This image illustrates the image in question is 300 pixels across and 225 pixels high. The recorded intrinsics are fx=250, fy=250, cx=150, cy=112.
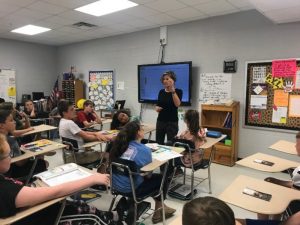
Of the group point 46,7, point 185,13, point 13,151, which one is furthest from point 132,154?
point 46,7

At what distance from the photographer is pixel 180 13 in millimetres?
4414

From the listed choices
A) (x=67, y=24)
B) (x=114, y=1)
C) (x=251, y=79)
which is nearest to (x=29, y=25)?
(x=67, y=24)

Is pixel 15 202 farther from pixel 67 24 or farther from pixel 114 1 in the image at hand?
pixel 67 24

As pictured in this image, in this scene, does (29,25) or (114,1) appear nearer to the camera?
(114,1)

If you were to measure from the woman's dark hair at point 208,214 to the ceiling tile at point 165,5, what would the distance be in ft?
11.6

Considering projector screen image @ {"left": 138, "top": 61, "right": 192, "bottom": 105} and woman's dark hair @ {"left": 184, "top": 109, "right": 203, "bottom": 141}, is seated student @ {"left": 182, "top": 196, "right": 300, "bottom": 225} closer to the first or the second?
woman's dark hair @ {"left": 184, "top": 109, "right": 203, "bottom": 141}

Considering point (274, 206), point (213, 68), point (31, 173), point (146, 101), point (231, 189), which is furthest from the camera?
point (146, 101)

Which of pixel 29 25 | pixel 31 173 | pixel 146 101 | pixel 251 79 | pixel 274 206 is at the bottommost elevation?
pixel 31 173

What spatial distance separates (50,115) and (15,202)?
5.04 meters

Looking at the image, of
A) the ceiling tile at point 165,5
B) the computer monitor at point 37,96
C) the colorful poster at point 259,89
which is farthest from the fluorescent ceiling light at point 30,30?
the colorful poster at point 259,89

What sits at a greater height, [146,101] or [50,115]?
[146,101]

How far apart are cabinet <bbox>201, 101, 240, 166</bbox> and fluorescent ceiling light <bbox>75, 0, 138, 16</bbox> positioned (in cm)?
218

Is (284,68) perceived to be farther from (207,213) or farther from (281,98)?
(207,213)

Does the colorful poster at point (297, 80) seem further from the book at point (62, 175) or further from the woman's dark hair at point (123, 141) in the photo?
the book at point (62, 175)
